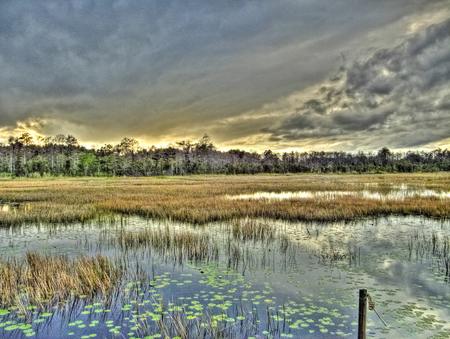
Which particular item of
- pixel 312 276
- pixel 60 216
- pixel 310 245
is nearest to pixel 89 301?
pixel 312 276

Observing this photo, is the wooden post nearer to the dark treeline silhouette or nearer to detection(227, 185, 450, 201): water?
detection(227, 185, 450, 201): water

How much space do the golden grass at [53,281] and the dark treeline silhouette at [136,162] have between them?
83.1m

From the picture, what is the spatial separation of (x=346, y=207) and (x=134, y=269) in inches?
609

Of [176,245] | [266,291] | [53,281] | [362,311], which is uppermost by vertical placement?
[362,311]

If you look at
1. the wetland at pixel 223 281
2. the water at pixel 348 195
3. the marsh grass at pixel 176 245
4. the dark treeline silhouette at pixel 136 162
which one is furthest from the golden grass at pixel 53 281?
the dark treeline silhouette at pixel 136 162

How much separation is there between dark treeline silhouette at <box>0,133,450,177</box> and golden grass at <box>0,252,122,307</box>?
83.1 metres

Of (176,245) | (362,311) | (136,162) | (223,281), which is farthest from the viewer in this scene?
(136,162)

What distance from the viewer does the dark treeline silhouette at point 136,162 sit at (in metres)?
91.4

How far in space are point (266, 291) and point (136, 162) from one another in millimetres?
103893

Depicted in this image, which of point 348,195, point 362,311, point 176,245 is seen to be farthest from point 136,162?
point 362,311

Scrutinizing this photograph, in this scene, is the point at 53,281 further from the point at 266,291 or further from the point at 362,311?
the point at 362,311

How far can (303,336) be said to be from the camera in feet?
18.3

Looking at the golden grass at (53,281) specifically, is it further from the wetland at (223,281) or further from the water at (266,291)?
the water at (266,291)

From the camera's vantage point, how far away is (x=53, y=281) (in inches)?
297
